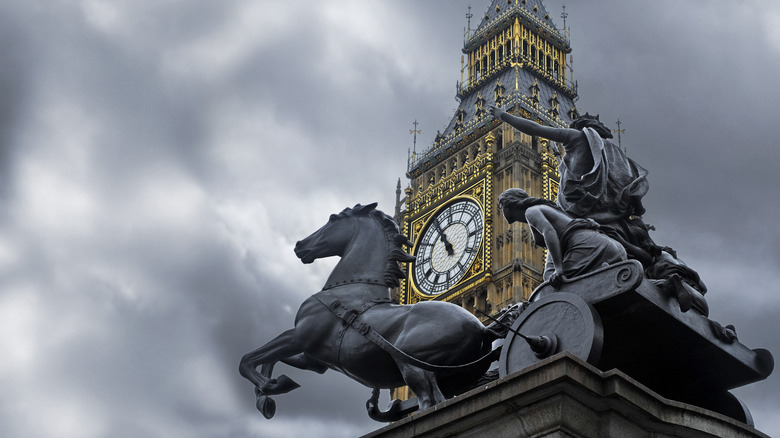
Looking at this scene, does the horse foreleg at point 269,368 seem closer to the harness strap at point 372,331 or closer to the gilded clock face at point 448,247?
the harness strap at point 372,331

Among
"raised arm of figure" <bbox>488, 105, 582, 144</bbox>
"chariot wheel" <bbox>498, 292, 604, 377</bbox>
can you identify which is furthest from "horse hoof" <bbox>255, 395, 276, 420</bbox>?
"raised arm of figure" <bbox>488, 105, 582, 144</bbox>

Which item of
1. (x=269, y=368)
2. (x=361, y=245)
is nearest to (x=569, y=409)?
(x=269, y=368)

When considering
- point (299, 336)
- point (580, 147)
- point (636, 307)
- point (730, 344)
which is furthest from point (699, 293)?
point (299, 336)

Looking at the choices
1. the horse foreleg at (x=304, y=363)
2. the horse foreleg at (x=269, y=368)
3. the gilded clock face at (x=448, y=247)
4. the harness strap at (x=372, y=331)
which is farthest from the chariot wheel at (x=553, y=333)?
the gilded clock face at (x=448, y=247)

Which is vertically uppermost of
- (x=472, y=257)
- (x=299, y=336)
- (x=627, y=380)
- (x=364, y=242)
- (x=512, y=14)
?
(x=512, y=14)

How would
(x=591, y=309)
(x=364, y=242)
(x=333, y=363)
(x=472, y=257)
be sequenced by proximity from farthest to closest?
(x=472, y=257) → (x=364, y=242) → (x=333, y=363) → (x=591, y=309)

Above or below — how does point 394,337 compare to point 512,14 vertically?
below

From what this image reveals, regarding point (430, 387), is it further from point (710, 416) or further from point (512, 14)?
point (512, 14)

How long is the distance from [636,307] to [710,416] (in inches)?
49.2

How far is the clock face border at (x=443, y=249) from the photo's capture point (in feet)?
261

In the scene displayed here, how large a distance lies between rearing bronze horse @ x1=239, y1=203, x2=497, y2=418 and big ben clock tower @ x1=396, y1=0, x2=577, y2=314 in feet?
196

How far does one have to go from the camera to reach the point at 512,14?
94.2 m

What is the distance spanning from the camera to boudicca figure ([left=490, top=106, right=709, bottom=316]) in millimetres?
12352

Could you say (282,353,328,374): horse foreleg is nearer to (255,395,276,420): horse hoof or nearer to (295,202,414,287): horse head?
(255,395,276,420): horse hoof
